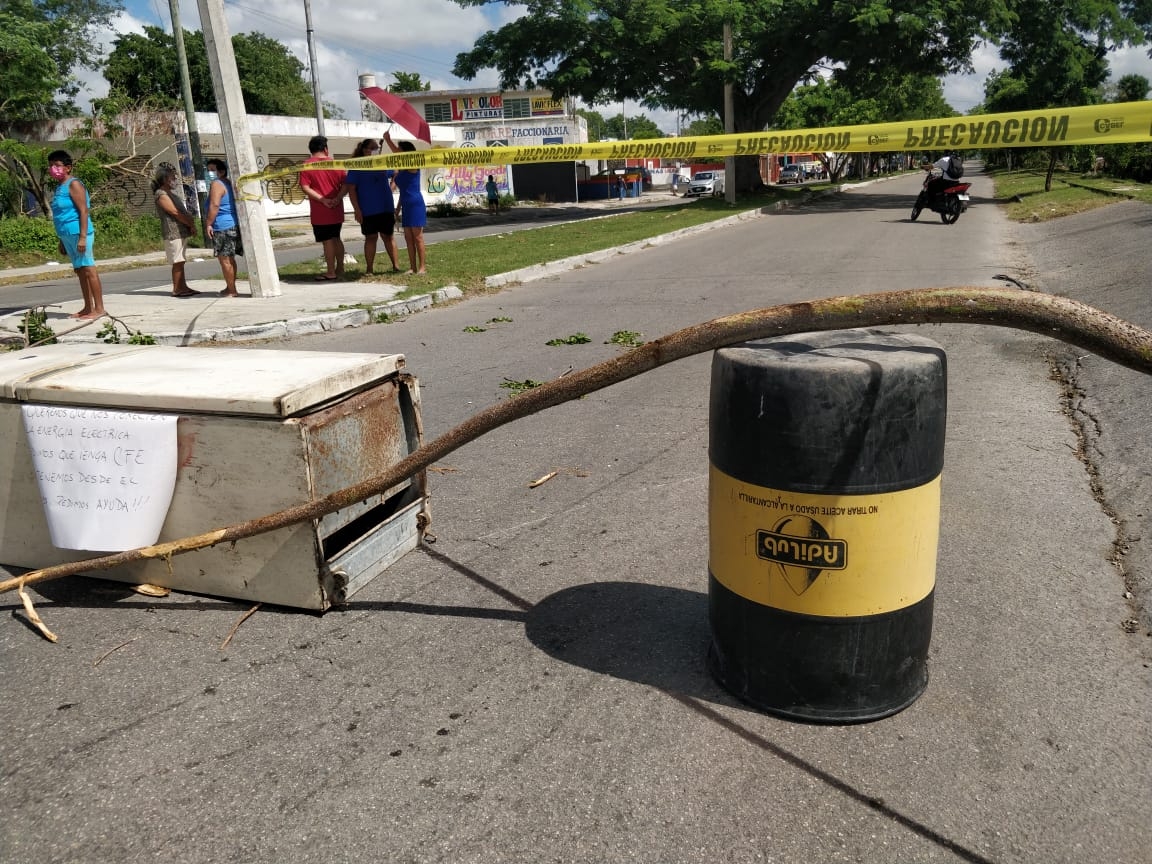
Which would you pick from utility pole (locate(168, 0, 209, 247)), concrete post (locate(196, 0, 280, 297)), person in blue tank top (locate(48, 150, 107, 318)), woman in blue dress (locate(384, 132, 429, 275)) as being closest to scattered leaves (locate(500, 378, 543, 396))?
person in blue tank top (locate(48, 150, 107, 318))

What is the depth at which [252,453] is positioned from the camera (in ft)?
10.7

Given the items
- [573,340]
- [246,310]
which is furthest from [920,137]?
[246,310]

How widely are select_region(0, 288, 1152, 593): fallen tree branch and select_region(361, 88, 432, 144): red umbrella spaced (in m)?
7.31

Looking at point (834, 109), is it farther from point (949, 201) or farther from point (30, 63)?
point (30, 63)

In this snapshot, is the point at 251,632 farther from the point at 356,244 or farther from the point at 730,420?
the point at 356,244

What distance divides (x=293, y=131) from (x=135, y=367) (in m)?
32.2

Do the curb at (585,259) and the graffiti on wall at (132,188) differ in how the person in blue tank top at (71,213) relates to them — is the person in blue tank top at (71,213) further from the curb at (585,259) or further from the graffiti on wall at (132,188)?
the graffiti on wall at (132,188)

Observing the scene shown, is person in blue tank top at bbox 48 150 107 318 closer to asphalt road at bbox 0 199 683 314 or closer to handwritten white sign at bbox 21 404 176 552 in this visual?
asphalt road at bbox 0 199 683 314

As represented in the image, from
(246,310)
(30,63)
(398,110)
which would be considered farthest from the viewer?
(30,63)

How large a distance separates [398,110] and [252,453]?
25.1ft

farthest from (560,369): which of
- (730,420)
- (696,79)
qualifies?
(696,79)

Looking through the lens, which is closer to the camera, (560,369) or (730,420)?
(730,420)

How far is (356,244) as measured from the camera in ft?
75.7

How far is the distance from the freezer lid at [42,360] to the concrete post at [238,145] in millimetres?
7384
